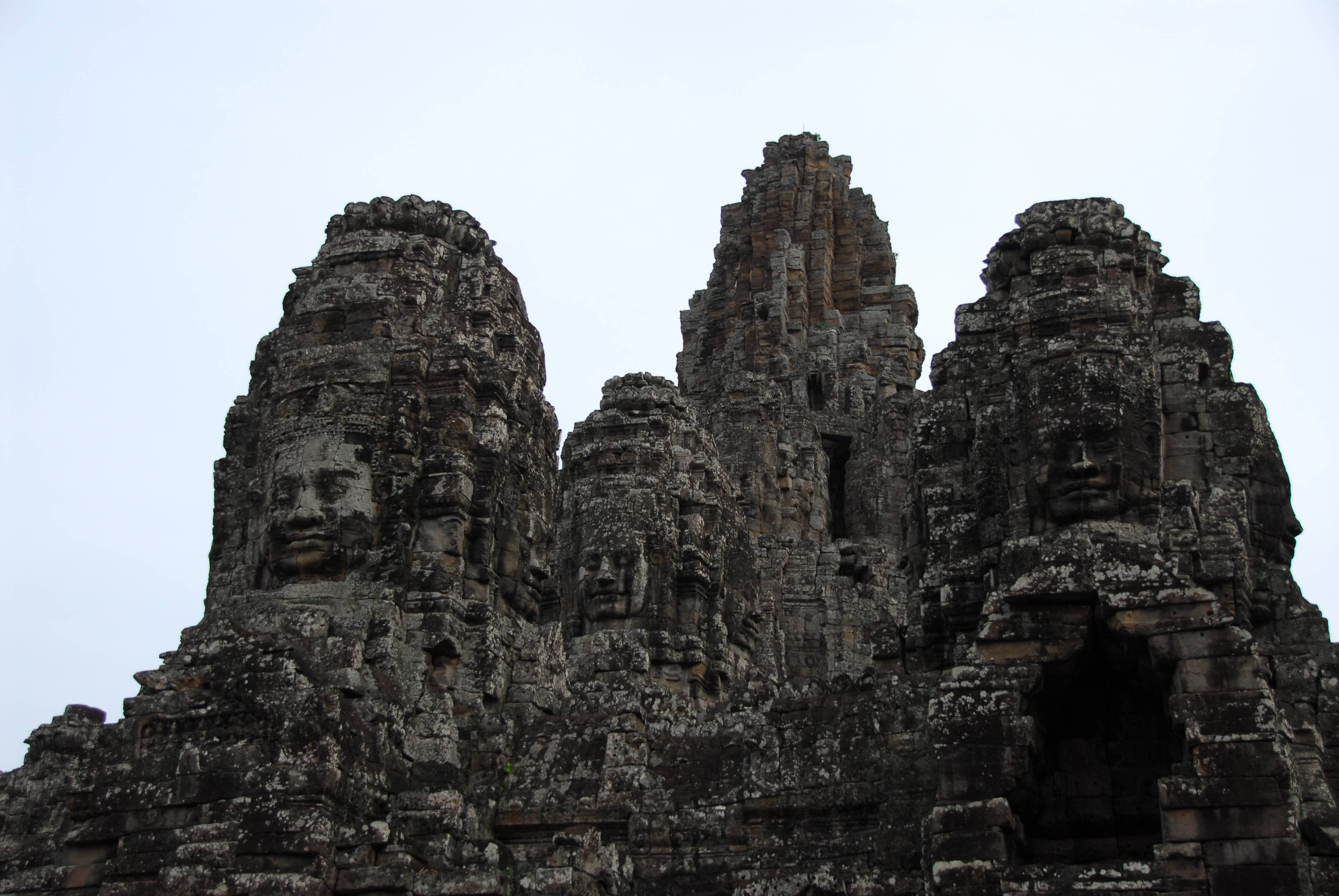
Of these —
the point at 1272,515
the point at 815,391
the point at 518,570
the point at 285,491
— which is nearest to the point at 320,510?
the point at 285,491

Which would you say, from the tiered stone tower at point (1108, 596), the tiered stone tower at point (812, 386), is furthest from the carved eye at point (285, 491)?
the tiered stone tower at point (812, 386)

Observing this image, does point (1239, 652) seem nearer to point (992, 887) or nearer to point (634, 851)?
point (992, 887)

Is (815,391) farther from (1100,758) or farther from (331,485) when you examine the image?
(1100,758)

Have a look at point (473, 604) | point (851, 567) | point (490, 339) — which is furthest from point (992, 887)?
point (851, 567)

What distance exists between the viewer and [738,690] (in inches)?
818

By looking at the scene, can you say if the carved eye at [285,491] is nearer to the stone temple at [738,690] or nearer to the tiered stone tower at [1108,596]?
the stone temple at [738,690]

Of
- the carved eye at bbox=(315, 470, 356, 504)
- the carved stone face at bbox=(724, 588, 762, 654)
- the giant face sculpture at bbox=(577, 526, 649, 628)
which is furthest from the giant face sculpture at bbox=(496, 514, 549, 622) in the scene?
the carved stone face at bbox=(724, 588, 762, 654)

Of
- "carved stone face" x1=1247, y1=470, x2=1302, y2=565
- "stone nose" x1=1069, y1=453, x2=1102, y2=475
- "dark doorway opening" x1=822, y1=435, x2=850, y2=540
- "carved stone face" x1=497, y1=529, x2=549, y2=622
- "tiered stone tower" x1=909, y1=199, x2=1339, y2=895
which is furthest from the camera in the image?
"dark doorway opening" x1=822, y1=435, x2=850, y2=540

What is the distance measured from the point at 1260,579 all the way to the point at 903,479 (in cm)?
3028

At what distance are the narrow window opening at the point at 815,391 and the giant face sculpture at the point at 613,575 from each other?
27271mm

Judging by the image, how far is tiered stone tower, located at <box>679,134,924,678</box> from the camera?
37.7 m

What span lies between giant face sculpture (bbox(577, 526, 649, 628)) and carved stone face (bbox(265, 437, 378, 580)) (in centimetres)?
707

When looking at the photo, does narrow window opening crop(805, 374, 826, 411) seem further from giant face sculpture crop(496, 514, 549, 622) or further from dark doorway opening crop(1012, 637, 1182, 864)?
dark doorway opening crop(1012, 637, 1182, 864)

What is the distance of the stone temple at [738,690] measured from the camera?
12.9 m
